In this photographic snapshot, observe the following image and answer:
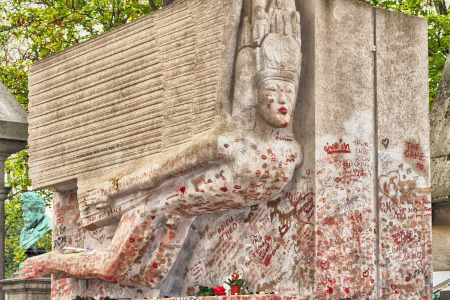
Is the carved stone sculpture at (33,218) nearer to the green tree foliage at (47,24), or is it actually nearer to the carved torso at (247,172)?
the green tree foliage at (47,24)

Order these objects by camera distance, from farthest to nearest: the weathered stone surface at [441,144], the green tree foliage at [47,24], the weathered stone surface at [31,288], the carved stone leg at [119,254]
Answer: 1. the green tree foliage at [47,24]
2. the weathered stone surface at [31,288]
3. the weathered stone surface at [441,144]
4. the carved stone leg at [119,254]

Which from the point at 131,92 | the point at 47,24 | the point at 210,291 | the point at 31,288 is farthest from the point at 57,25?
the point at 210,291

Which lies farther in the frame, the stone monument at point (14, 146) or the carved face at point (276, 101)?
the stone monument at point (14, 146)

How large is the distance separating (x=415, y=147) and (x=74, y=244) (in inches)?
186

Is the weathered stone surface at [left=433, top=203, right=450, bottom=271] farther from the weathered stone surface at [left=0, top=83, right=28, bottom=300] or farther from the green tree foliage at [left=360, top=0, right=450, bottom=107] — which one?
the weathered stone surface at [left=0, top=83, right=28, bottom=300]

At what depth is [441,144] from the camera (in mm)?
13086

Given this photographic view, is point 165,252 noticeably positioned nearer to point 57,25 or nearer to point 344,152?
point 344,152

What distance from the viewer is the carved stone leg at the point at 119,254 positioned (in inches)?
395

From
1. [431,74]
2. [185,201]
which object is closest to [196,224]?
[185,201]

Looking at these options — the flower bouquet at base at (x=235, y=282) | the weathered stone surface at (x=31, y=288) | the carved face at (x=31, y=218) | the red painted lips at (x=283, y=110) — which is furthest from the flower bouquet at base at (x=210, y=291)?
the carved face at (x=31, y=218)

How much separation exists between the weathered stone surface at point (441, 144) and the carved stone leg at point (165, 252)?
4.34m

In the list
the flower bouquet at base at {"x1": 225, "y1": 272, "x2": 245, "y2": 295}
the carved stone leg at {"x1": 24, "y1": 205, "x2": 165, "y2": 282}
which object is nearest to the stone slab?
the flower bouquet at base at {"x1": 225, "y1": 272, "x2": 245, "y2": 295}

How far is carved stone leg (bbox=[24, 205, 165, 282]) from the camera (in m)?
10.0

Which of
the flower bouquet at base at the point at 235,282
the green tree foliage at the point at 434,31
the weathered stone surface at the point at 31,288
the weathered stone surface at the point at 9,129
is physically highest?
the green tree foliage at the point at 434,31
